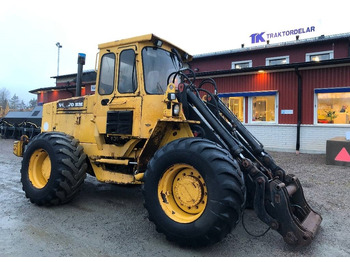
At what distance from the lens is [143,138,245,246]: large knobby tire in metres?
3.05

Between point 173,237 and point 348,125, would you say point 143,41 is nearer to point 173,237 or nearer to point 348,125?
point 173,237

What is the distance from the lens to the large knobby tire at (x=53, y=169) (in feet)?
15.1

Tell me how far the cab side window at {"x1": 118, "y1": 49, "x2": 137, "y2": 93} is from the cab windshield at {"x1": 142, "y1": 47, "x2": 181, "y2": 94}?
20cm

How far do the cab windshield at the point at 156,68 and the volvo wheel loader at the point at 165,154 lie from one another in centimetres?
2

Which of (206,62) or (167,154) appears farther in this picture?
(206,62)

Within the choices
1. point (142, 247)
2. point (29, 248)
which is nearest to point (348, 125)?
point (142, 247)

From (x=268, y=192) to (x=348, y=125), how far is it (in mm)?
10504

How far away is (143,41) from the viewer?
15.1 ft

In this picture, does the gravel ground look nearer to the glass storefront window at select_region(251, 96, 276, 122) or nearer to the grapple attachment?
the grapple attachment

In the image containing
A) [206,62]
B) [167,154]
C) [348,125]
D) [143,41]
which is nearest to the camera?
[167,154]

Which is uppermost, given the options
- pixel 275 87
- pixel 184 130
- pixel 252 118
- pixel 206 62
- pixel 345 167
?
pixel 206 62

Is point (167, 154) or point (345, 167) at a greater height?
point (167, 154)

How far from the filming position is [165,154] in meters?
3.53

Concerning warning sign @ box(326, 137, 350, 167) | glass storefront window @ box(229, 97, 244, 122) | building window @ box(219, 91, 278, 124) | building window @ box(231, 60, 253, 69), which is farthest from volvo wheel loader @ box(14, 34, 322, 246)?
building window @ box(231, 60, 253, 69)
